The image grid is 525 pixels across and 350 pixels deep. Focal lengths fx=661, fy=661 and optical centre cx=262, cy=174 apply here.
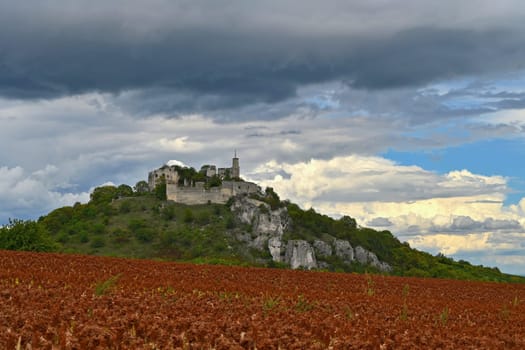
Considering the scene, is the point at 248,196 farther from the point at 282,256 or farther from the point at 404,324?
the point at 404,324

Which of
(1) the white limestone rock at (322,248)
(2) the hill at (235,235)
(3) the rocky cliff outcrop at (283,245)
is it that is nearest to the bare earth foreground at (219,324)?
(2) the hill at (235,235)

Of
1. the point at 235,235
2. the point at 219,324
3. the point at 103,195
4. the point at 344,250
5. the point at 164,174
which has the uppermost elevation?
the point at 164,174

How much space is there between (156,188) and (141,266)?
14364 cm

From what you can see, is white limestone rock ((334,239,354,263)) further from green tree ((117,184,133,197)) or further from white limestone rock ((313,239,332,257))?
green tree ((117,184,133,197))

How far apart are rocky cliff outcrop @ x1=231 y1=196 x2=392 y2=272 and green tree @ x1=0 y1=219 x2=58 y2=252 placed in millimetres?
90226

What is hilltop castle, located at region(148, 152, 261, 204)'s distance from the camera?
16450cm

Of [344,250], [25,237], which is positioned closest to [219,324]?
[25,237]

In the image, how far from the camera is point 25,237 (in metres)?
51.9

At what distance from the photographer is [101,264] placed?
30.5m

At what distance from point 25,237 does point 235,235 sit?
9770 centimetres

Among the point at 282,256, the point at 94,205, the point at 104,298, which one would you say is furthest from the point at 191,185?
the point at 104,298

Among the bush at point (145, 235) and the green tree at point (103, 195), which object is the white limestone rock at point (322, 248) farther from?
the green tree at point (103, 195)

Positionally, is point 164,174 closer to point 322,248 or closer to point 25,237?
point 322,248

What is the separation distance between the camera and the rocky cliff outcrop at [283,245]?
143 meters
